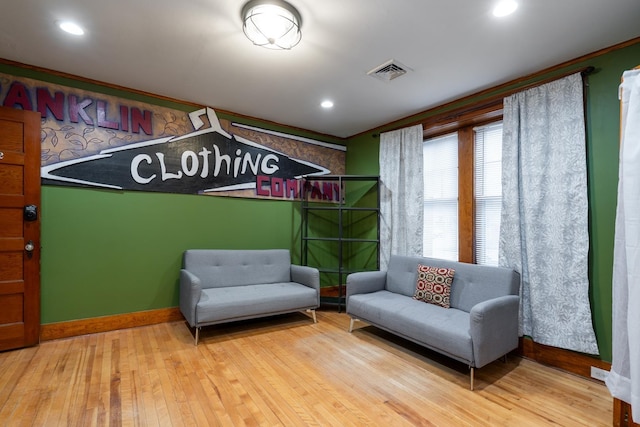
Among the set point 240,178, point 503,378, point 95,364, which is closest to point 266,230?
point 240,178

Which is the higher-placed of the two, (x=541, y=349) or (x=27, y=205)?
(x=27, y=205)

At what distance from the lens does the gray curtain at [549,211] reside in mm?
2379

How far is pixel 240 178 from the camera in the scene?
3.91m

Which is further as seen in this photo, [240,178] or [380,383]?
[240,178]

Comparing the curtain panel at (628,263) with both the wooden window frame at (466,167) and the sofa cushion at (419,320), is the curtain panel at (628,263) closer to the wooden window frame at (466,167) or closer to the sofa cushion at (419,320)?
the sofa cushion at (419,320)

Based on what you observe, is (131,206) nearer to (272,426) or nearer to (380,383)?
(272,426)

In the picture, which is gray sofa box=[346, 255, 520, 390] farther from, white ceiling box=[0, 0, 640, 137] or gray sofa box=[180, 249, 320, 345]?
white ceiling box=[0, 0, 640, 137]

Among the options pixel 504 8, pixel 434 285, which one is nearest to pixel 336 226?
pixel 434 285

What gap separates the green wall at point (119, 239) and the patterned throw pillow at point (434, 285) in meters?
2.26

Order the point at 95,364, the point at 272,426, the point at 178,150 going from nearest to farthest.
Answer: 1. the point at 272,426
2. the point at 95,364
3. the point at 178,150

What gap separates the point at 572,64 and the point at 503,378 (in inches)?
105

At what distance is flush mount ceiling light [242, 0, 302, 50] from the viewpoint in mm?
1893

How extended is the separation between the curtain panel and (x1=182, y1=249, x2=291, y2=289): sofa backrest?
3068 millimetres

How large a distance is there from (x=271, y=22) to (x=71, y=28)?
153 cm
